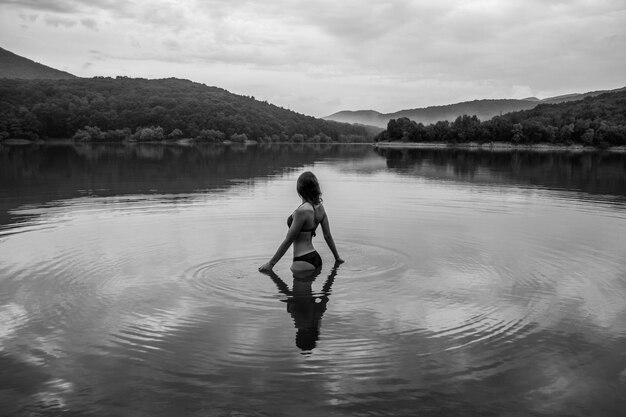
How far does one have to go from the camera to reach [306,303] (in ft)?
32.9

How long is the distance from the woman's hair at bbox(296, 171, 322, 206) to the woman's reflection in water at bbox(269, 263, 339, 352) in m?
1.74

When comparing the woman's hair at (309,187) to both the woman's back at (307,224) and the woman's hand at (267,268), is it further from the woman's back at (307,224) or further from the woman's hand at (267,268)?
the woman's hand at (267,268)

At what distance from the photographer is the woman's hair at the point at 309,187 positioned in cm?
1134

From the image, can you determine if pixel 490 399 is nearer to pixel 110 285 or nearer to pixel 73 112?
pixel 110 285

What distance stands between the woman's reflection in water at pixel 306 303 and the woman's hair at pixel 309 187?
174 centimetres

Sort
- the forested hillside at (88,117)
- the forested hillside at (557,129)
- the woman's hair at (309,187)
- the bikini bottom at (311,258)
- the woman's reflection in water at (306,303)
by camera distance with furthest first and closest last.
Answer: the forested hillside at (88,117), the forested hillside at (557,129), the bikini bottom at (311,258), the woman's hair at (309,187), the woman's reflection in water at (306,303)

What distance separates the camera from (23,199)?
24891 mm

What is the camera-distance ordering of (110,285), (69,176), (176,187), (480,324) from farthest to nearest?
(69,176)
(176,187)
(110,285)
(480,324)

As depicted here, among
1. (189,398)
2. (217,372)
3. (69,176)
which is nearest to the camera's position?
(189,398)

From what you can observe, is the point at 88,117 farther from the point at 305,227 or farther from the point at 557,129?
the point at 305,227

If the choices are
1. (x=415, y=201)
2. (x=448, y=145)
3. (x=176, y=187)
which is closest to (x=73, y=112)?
(x=448, y=145)

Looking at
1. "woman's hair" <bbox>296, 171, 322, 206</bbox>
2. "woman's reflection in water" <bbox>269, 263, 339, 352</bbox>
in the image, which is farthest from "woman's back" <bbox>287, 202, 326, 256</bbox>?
"woman's reflection in water" <bbox>269, 263, 339, 352</bbox>

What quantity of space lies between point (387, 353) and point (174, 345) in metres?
3.26

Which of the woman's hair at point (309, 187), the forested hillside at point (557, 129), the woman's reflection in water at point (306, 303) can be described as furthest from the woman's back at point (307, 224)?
the forested hillside at point (557, 129)
